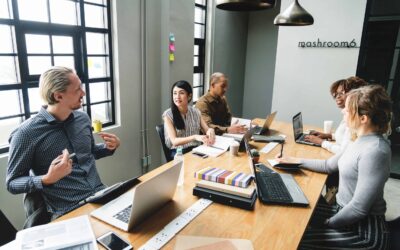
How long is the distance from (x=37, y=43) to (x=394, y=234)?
9.85ft

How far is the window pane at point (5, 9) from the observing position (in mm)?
2209

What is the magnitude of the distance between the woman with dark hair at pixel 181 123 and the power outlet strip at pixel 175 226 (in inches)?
41.3

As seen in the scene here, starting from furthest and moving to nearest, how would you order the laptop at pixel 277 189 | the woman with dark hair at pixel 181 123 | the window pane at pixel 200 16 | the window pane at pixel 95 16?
the window pane at pixel 200 16
the window pane at pixel 95 16
the woman with dark hair at pixel 181 123
the laptop at pixel 277 189

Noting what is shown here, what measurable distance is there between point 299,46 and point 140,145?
9.69 ft

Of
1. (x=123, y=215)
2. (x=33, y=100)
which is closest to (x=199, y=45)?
(x=33, y=100)

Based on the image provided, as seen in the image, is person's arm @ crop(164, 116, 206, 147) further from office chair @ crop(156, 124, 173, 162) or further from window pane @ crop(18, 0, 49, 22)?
window pane @ crop(18, 0, 49, 22)

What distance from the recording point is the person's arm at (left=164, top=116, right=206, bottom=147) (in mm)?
2546

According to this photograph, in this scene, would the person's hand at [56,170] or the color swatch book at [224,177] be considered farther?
the color swatch book at [224,177]

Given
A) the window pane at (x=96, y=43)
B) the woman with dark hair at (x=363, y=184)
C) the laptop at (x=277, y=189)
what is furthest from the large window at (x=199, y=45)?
the woman with dark hair at (x=363, y=184)

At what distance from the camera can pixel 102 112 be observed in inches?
127

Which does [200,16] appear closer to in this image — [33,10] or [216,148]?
[33,10]

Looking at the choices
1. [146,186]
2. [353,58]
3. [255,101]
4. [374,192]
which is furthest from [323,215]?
[255,101]

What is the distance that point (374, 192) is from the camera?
4.75ft

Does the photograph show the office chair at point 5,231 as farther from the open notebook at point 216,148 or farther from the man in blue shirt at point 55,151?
the open notebook at point 216,148
